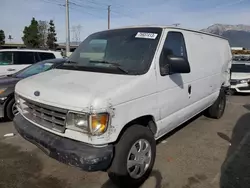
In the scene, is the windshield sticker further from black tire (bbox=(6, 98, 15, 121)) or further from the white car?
the white car

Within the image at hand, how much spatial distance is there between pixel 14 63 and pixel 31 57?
2.20 ft

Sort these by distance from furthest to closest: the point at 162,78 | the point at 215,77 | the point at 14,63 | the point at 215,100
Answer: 1. the point at 14,63
2. the point at 215,100
3. the point at 215,77
4. the point at 162,78

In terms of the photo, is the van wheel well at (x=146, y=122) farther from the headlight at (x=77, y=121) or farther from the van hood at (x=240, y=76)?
the van hood at (x=240, y=76)

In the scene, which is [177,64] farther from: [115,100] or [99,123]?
[99,123]

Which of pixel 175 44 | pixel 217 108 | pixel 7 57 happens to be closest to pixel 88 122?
pixel 175 44

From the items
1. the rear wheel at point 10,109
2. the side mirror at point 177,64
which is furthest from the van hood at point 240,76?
the rear wheel at point 10,109

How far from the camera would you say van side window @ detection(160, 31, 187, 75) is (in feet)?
11.1

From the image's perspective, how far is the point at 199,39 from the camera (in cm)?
465

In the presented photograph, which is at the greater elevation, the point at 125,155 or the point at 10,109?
the point at 125,155

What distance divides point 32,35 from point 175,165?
56.1 m

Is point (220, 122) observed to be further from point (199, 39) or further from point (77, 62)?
point (77, 62)

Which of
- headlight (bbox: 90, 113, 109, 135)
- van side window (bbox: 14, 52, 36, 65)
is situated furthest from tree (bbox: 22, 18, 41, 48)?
headlight (bbox: 90, 113, 109, 135)

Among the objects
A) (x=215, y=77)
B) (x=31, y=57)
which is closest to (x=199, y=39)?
(x=215, y=77)

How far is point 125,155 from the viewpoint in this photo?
2.76 m
